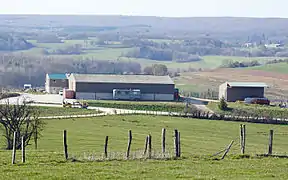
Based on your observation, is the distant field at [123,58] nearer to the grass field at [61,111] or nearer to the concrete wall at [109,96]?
the concrete wall at [109,96]

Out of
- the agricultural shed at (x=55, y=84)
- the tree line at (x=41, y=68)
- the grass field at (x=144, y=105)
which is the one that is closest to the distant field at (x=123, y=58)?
the tree line at (x=41, y=68)

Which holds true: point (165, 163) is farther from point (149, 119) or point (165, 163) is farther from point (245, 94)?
point (245, 94)

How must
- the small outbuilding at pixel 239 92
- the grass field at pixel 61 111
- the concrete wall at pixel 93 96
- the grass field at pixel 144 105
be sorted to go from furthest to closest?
the small outbuilding at pixel 239 92 → the concrete wall at pixel 93 96 → the grass field at pixel 144 105 → the grass field at pixel 61 111

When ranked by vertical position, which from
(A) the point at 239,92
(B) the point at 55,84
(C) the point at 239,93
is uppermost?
(B) the point at 55,84

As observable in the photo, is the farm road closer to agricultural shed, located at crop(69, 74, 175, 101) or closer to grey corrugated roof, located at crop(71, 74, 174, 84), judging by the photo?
agricultural shed, located at crop(69, 74, 175, 101)

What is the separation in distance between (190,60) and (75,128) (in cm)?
12486

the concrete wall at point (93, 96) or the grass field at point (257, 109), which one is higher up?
the concrete wall at point (93, 96)

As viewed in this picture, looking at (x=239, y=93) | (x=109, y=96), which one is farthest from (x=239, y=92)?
(x=109, y=96)

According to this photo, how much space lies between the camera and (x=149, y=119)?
49.4 meters

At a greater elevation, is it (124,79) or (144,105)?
(124,79)

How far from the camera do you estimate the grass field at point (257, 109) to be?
189 ft

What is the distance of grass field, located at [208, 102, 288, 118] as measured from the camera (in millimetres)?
57713

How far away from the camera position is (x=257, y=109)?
199 ft

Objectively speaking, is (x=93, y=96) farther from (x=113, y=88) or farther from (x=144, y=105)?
(x=144, y=105)
